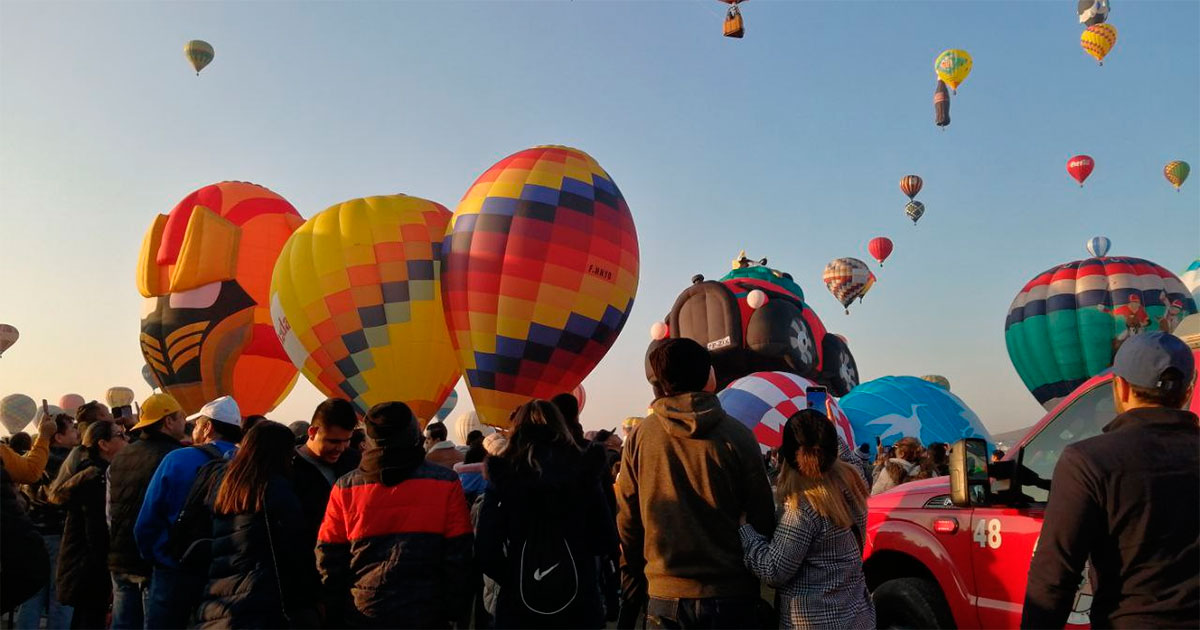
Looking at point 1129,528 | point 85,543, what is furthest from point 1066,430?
point 85,543

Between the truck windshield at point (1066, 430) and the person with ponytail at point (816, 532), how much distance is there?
3.01ft

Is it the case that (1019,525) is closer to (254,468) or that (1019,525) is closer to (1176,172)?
(254,468)

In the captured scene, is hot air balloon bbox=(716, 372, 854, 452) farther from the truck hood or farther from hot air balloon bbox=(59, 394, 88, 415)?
hot air balloon bbox=(59, 394, 88, 415)

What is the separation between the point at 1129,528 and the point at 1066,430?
1.55m

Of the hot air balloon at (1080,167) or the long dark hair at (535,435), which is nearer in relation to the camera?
the long dark hair at (535,435)

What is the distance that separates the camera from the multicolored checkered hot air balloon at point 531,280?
51.2ft

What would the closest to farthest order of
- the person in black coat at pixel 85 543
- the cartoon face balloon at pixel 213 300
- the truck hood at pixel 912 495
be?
the truck hood at pixel 912 495
the person in black coat at pixel 85 543
the cartoon face balloon at pixel 213 300

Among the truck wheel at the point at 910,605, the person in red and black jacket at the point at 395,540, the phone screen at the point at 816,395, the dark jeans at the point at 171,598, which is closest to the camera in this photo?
the person in red and black jacket at the point at 395,540

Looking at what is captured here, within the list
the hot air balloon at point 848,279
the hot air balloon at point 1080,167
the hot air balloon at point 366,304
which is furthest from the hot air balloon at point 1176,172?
the hot air balloon at point 366,304

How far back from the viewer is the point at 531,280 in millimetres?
15562

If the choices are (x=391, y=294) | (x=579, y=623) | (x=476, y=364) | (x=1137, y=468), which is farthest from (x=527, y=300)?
(x=1137, y=468)

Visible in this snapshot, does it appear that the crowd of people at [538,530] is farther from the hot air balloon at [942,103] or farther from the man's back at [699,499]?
the hot air balloon at [942,103]

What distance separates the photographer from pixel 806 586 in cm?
328

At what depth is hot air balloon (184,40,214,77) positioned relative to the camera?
1064 inches
